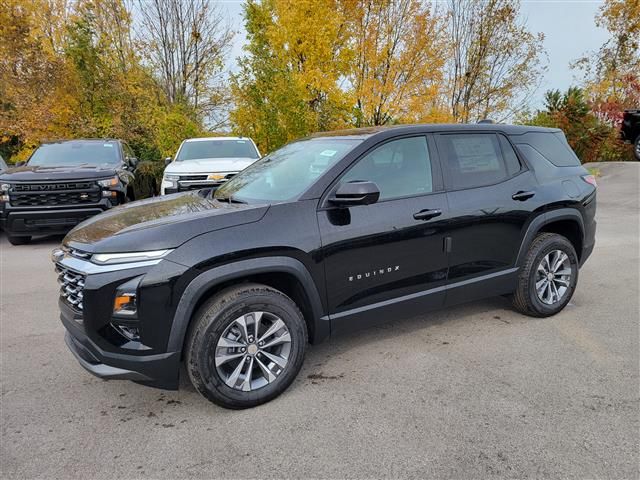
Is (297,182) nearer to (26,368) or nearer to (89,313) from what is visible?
(89,313)

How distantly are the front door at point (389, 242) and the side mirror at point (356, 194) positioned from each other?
12cm

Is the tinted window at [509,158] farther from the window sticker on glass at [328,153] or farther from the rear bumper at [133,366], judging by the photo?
the rear bumper at [133,366]

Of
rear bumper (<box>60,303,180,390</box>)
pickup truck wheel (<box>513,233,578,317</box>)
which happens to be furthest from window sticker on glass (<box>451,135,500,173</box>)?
rear bumper (<box>60,303,180,390</box>)

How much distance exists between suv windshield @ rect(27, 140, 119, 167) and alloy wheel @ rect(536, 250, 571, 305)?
7.38 m

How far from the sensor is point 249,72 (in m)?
11.9

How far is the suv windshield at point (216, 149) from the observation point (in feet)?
30.3

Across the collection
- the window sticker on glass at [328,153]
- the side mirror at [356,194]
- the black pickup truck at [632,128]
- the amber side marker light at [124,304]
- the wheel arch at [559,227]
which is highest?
the black pickup truck at [632,128]

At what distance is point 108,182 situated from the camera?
737 centimetres

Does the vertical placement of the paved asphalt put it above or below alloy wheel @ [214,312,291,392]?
below

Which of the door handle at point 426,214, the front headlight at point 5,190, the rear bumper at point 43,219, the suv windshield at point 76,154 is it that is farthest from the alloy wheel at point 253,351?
the suv windshield at point 76,154

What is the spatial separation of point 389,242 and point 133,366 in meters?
1.81

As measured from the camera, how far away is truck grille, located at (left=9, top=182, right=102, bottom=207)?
23.3 feet

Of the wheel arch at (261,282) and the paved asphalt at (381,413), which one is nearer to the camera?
the paved asphalt at (381,413)

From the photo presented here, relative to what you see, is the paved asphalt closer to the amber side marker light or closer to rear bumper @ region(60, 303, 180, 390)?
rear bumper @ region(60, 303, 180, 390)
